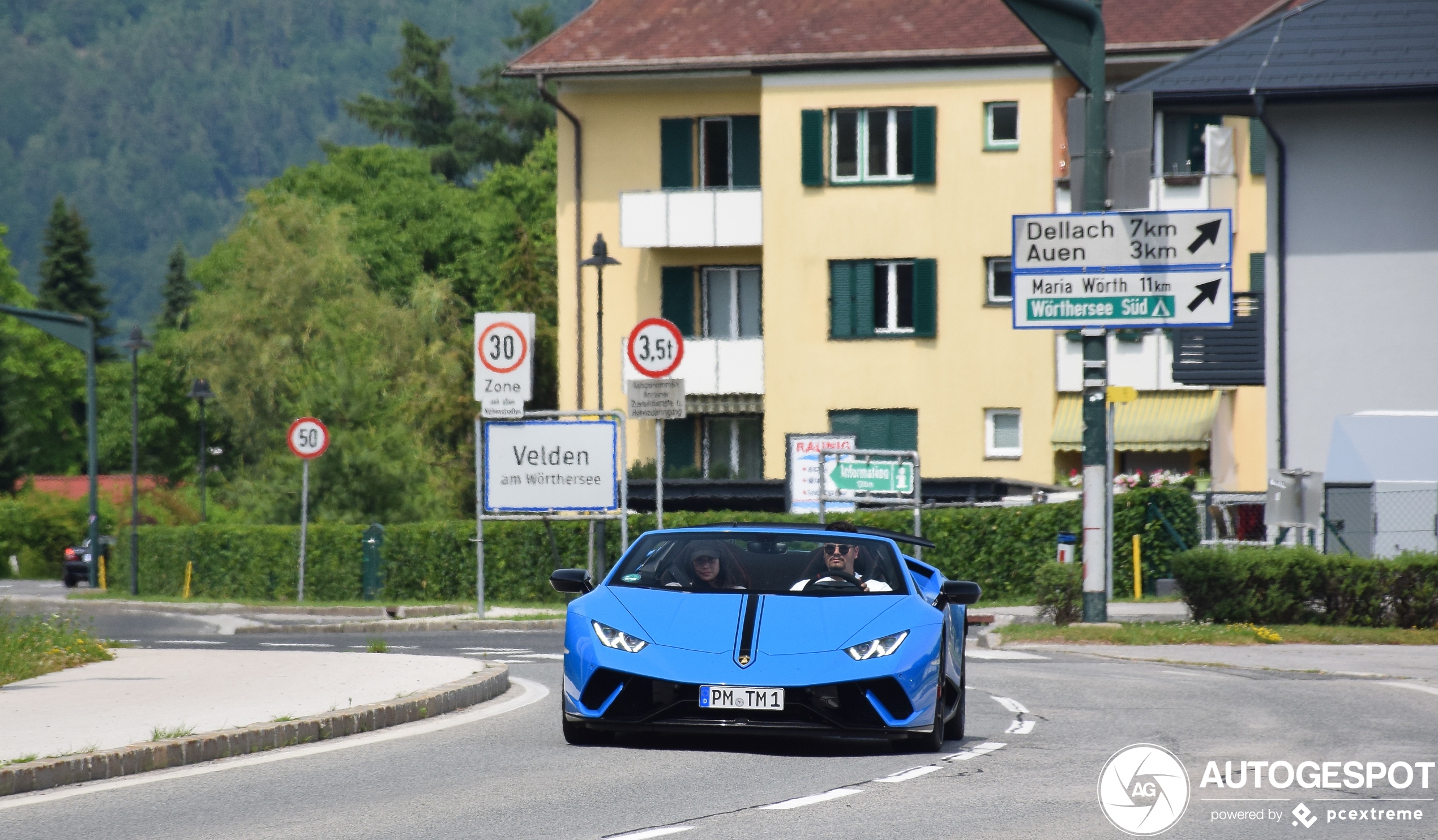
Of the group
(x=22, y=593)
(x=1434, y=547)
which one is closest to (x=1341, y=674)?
(x=1434, y=547)

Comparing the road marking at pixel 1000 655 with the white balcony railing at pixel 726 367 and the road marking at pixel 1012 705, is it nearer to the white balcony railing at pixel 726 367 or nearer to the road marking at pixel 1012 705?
the road marking at pixel 1012 705

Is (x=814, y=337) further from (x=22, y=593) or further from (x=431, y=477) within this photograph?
(x=22, y=593)

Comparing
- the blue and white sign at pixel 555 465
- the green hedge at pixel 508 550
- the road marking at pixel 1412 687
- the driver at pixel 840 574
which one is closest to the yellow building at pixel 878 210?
the green hedge at pixel 508 550

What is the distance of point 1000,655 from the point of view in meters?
20.7

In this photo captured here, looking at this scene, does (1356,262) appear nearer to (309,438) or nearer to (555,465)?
(555,465)

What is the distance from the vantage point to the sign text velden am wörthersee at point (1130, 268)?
851 inches

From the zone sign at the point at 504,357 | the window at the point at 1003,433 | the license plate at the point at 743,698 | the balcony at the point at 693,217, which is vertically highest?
the balcony at the point at 693,217

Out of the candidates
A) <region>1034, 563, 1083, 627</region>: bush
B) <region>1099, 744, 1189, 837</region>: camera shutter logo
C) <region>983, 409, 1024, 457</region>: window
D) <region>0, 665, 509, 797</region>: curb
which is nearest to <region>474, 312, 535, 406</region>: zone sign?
<region>1034, 563, 1083, 627</region>: bush

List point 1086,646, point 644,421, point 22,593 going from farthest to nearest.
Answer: point 22,593, point 644,421, point 1086,646

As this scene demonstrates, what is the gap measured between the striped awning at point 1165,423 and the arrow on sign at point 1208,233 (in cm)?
1987

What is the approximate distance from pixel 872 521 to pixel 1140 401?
40.6ft

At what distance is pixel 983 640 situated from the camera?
22672mm

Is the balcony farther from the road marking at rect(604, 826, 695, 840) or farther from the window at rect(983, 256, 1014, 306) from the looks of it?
the road marking at rect(604, 826, 695, 840)

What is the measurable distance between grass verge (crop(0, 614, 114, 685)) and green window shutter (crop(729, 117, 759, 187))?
27239 millimetres
